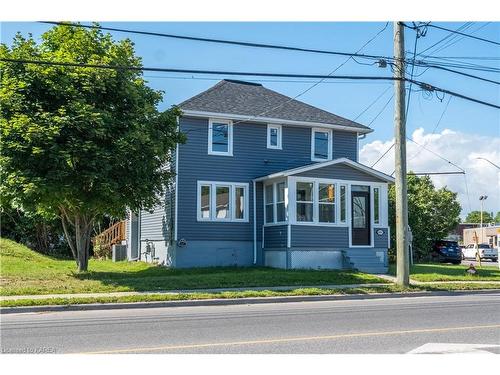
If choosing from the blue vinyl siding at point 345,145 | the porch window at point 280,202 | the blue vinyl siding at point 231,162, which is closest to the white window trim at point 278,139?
the blue vinyl siding at point 231,162

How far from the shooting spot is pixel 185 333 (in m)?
9.47

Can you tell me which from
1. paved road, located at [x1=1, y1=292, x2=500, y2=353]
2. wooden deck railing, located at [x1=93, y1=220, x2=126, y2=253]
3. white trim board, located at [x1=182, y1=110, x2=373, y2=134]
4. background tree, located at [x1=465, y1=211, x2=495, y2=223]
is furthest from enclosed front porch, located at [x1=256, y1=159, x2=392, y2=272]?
background tree, located at [x1=465, y1=211, x2=495, y2=223]

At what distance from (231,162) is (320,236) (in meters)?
4.82

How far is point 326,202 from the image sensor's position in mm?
23672

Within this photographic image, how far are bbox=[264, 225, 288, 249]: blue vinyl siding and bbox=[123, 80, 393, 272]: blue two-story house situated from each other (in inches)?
1.6

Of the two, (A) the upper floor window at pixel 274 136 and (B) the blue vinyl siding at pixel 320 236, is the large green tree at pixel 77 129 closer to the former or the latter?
(B) the blue vinyl siding at pixel 320 236

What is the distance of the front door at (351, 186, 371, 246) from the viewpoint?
24234 mm

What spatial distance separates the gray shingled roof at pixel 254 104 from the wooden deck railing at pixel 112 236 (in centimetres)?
896

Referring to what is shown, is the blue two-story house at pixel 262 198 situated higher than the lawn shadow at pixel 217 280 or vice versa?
the blue two-story house at pixel 262 198

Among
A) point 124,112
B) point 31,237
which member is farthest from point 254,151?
point 31,237

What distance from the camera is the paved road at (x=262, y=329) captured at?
8219mm

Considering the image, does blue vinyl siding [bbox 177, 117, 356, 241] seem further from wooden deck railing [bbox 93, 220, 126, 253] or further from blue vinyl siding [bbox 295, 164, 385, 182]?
wooden deck railing [bbox 93, 220, 126, 253]
